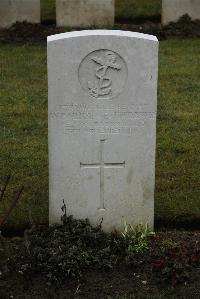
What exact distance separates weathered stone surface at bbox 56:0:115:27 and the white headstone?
7481 mm

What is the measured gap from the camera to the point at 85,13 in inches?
498

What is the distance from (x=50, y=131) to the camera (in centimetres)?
530

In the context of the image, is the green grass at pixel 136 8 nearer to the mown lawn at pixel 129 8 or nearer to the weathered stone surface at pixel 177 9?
the mown lawn at pixel 129 8

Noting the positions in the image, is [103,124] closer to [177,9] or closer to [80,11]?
[80,11]

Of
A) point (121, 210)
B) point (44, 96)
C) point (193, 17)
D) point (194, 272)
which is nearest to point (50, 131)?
point (121, 210)

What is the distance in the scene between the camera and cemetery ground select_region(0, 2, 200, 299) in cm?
501

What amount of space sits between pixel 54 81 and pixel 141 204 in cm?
111

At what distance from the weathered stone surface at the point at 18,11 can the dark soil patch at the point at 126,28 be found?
0.33 ft

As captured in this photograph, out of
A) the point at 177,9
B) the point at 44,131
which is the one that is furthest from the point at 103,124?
the point at 177,9

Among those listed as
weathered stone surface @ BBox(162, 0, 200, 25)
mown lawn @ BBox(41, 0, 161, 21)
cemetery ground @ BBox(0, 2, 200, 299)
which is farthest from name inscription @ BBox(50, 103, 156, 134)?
mown lawn @ BBox(41, 0, 161, 21)

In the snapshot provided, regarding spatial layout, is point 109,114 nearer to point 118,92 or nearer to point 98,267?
point 118,92

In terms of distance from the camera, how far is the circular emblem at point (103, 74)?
17.0ft

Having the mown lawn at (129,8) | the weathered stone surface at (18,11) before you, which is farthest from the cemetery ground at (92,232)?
the mown lawn at (129,8)

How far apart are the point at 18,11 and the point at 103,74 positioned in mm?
7613
